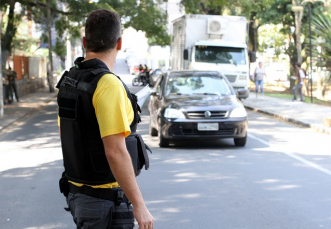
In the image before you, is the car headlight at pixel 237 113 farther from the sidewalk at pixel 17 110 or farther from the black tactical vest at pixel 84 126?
the black tactical vest at pixel 84 126

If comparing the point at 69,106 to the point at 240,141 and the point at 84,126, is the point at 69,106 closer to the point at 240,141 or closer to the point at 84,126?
the point at 84,126

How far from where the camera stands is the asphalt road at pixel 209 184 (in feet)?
20.2

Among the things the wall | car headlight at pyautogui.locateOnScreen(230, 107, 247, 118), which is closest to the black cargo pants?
car headlight at pyautogui.locateOnScreen(230, 107, 247, 118)

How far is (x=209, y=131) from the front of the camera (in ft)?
36.7

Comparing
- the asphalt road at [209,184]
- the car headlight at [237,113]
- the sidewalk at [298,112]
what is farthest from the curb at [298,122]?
the car headlight at [237,113]

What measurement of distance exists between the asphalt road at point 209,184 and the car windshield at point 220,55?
406 inches

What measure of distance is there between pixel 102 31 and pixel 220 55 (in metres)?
20.7

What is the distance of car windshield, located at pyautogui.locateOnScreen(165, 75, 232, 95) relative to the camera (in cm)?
1241

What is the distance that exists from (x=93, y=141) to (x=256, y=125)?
13.9 m

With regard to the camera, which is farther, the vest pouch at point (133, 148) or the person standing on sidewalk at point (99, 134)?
the vest pouch at point (133, 148)

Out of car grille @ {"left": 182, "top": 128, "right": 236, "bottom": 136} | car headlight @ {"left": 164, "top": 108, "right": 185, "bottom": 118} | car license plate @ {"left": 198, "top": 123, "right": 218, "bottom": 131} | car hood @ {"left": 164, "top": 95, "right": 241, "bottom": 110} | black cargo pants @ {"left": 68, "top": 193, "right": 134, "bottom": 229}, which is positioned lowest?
car grille @ {"left": 182, "top": 128, "right": 236, "bottom": 136}

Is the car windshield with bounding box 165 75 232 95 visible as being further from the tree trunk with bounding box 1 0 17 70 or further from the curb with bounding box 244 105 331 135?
the tree trunk with bounding box 1 0 17 70

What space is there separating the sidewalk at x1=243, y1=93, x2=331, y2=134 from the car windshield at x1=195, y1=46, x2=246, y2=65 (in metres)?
2.05

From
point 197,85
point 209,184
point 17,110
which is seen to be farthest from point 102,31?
point 17,110
